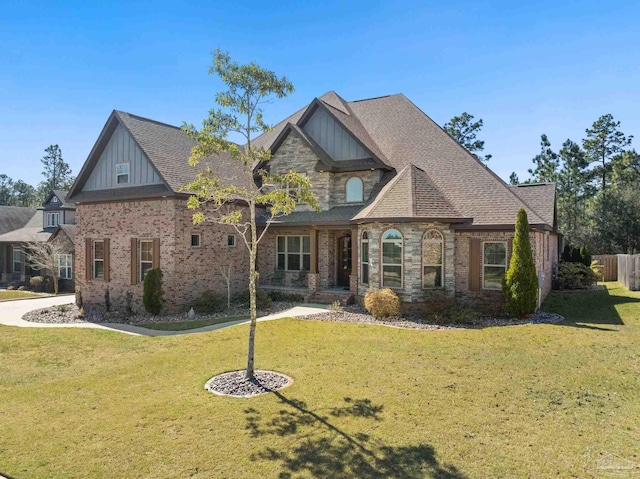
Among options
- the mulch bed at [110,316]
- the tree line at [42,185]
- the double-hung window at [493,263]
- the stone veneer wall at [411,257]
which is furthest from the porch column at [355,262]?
the tree line at [42,185]

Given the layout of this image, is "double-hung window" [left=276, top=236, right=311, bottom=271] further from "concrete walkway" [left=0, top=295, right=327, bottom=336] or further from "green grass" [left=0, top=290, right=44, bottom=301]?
"green grass" [left=0, top=290, right=44, bottom=301]

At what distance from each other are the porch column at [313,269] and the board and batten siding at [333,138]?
409 centimetres

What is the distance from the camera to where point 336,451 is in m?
5.07

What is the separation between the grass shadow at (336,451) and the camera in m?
4.55

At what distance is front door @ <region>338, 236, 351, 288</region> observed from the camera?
18688 millimetres

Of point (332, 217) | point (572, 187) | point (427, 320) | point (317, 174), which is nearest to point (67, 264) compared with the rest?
point (317, 174)

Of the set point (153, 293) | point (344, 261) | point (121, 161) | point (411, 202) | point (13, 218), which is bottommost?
point (153, 293)

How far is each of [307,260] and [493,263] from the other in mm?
8262

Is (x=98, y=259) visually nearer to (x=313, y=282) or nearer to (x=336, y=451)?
(x=313, y=282)

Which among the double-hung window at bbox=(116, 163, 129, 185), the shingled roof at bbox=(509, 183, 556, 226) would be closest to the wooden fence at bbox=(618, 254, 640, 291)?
the shingled roof at bbox=(509, 183, 556, 226)

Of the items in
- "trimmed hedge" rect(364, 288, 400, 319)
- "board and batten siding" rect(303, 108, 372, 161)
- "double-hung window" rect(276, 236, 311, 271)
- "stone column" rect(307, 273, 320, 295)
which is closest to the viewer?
"trimmed hedge" rect(364, 288, 400, 319)

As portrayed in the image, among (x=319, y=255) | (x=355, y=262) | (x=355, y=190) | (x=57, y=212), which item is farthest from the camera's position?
(x=57, y=212)

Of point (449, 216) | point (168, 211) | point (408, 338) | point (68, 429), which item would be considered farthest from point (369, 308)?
point (68, 429)

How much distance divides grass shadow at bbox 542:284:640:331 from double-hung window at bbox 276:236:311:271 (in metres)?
10.2
